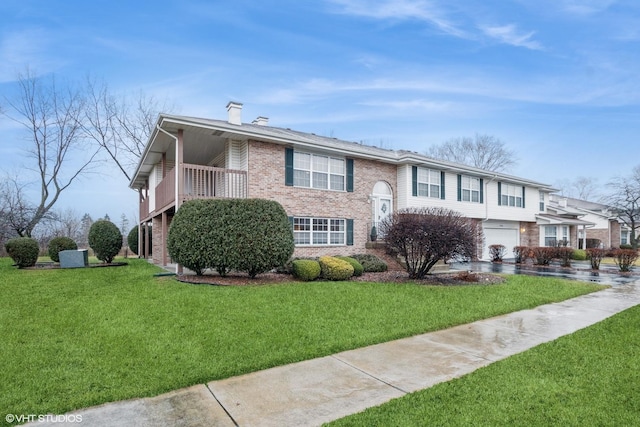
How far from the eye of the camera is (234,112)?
544 inches

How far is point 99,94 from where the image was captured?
26.0 metres

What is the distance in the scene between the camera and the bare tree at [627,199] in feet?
107

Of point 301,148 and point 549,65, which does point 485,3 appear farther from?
point 301,148

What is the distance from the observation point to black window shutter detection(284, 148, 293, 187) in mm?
13797

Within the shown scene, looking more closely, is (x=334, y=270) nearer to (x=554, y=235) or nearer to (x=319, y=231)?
(x=319, y=231)

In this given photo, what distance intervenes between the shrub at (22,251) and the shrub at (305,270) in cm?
1008

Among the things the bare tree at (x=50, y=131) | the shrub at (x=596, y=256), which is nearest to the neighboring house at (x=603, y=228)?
the shrub at (x=596, y=256)

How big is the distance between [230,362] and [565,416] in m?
3.59

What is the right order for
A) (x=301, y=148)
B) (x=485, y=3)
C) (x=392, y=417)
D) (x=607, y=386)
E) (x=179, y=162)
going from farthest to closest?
(x=301, y=148) < (x=179, y=162) < (x=485, y=3) < (x=607, y=386) < (x=392, y=417)

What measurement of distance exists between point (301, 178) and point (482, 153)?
32.7 meters

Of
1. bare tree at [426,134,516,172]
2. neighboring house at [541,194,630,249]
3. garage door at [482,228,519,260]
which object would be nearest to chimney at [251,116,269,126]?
garage door at [482,228,519,260]

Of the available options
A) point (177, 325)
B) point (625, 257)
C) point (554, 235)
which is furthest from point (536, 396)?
point (554, 235)

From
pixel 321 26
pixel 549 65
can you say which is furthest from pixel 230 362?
pixel 549 65

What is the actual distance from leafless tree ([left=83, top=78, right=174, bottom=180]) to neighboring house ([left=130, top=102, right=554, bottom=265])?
7.21 m
